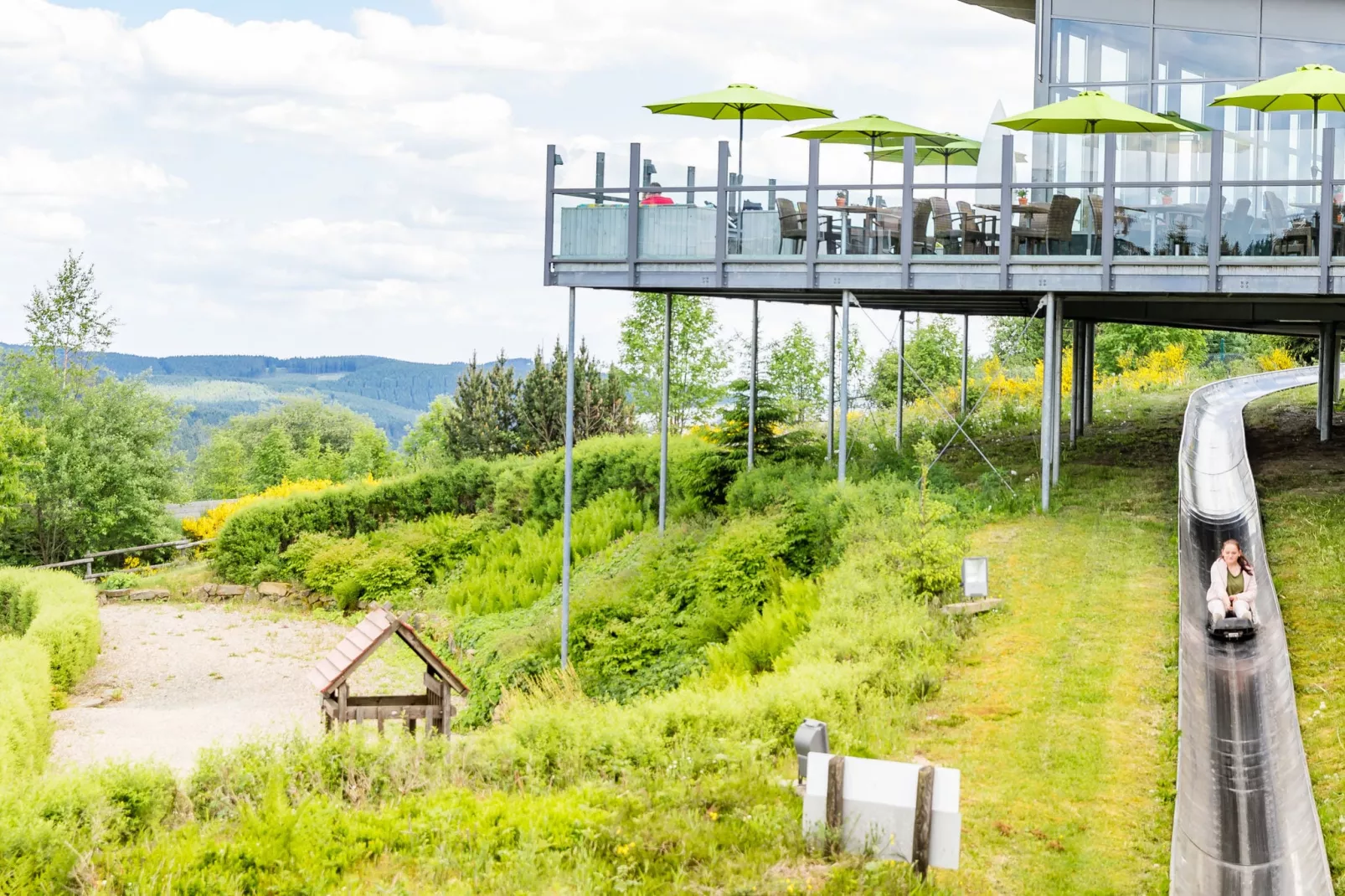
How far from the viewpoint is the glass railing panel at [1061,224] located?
18297 millimetres

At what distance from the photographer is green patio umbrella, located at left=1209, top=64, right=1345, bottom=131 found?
1778 cm

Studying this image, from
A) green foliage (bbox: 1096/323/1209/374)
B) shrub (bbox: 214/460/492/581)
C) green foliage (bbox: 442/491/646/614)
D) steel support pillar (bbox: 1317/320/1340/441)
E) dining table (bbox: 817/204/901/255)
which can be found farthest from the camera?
green foliage (bbox: 1096/323/1209/374)

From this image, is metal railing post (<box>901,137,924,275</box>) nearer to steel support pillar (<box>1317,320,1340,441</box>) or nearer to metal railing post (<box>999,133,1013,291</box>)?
metal railing post (<box>999,133,1013,291</box>)

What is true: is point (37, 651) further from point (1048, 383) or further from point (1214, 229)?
point (1214, 229)

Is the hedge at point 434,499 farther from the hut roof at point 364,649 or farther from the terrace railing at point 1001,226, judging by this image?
the hut roof at point 364,649

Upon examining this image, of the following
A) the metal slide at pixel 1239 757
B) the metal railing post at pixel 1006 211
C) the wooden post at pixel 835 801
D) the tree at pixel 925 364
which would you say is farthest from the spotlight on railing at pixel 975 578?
the tree at pixel 925 364

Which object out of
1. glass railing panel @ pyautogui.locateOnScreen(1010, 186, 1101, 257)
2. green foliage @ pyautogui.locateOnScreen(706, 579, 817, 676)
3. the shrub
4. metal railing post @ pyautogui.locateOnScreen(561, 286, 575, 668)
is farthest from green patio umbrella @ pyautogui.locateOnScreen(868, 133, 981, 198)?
the shrub

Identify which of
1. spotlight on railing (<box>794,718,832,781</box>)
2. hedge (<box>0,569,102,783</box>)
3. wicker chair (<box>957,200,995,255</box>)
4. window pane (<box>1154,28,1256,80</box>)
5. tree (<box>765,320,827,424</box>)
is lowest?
hedge (<box>0,569,102,783</box>)

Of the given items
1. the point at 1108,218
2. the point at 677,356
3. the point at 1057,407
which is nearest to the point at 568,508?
the point at 1057,407

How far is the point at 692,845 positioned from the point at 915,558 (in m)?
6.89

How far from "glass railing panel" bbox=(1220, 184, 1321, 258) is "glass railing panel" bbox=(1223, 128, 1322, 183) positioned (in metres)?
1.13

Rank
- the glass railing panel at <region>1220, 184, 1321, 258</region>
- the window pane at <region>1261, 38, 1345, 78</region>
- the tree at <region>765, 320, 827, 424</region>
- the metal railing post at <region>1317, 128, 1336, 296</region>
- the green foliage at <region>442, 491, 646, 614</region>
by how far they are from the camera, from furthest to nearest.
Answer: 1. the tree at <region>765, 320, 827, 424</region>
2. the green foliage at <region>442, 491, 646, 614</region>
3. the window pane at <region>1261, 38, 1345, 78</region>
4. the glass railing panel at <region>1220, 184, 1321, 258</region>
5. the metal railing post at <region>1317, 128, 1336, 296</region>

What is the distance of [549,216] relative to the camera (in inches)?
773

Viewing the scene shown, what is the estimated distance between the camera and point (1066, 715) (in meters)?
11.2
